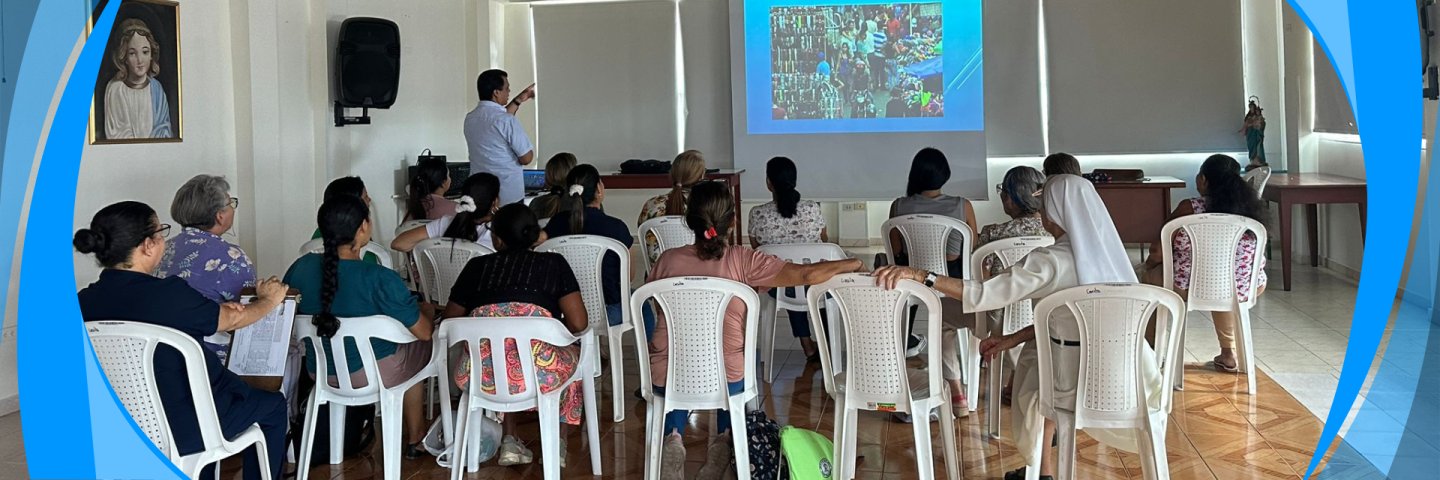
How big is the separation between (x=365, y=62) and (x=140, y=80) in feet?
5.89

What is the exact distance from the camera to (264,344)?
11.8ft

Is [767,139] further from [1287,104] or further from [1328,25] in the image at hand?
[1328,25]

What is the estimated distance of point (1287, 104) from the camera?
9109mm

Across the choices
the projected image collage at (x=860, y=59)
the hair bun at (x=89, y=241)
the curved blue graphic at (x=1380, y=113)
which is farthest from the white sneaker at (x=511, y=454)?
the projected image collage at (x=860, y=59)

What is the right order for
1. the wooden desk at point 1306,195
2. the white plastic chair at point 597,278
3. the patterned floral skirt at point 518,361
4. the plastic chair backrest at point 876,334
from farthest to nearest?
the wooden desk at point 1306,195
the white plastic chair at point 597,278
the patterned floral skirt at point 518,361
the plastic chair backrest at point 876,334

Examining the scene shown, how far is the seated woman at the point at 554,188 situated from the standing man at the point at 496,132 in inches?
27.5

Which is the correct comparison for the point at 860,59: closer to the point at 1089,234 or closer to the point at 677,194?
the point at 677,194

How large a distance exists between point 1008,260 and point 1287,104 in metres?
5.75

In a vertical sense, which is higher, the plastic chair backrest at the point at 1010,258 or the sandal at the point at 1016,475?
the plastic chair backrest at the point at 1010,258

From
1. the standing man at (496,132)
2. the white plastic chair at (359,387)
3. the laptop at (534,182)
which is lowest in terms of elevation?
the white plastic chair at (359,387)

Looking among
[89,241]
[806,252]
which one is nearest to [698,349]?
[806,252]

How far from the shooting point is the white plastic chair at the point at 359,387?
3.68 metres

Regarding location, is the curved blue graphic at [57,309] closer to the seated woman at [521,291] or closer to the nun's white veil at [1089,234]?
the seated woman at [521,291]


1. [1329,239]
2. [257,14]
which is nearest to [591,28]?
[257,14]
